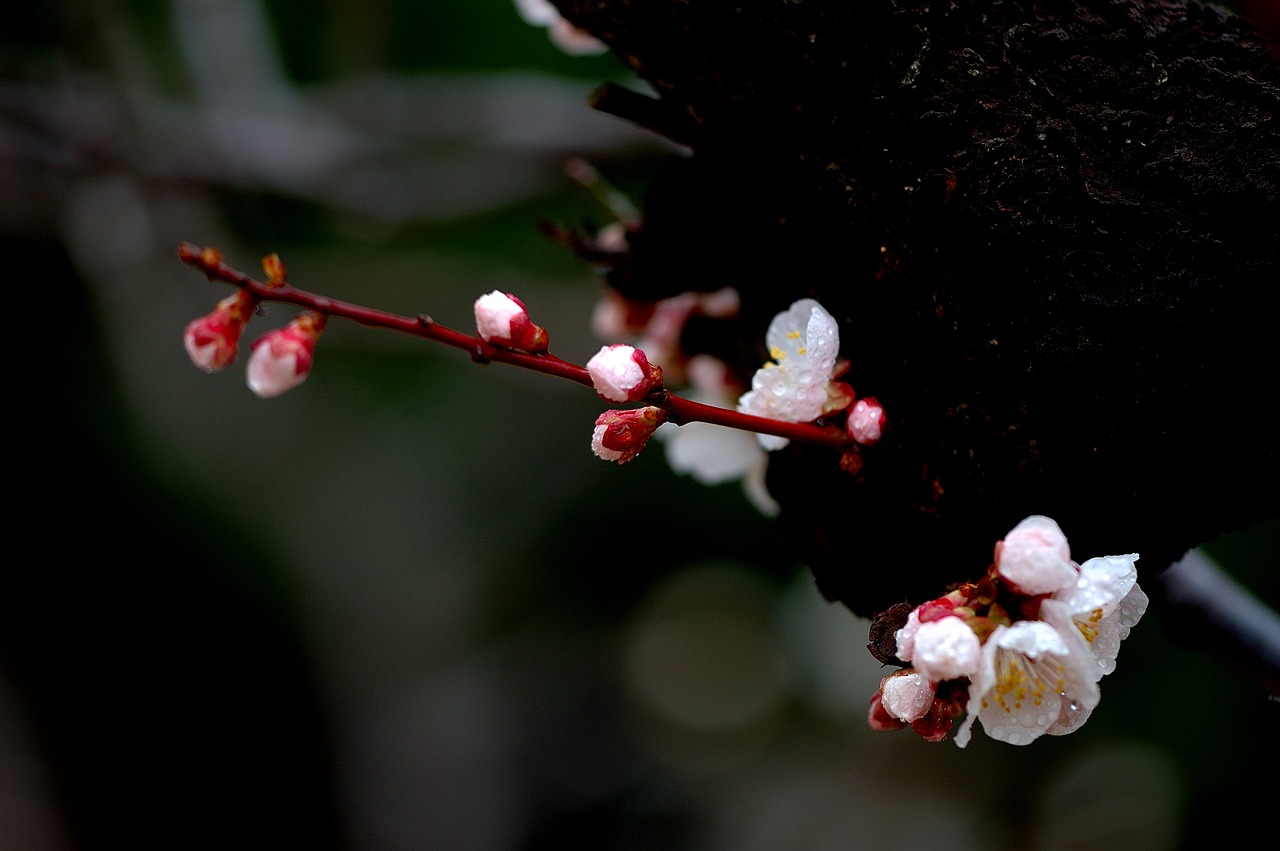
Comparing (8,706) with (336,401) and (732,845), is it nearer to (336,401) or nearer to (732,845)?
(336,401)

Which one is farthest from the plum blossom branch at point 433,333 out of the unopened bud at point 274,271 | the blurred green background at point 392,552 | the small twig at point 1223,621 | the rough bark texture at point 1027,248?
the blurred green background at point 392,552

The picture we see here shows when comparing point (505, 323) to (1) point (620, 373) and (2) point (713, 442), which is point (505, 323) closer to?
(1) point (620, 373)

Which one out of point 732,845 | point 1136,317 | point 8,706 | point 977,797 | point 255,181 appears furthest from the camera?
point 732,845

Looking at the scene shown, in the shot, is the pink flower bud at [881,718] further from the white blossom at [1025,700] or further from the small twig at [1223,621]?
the small twig at [1223,621]

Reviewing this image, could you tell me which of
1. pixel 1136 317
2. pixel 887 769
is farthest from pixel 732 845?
pixel 1136 317

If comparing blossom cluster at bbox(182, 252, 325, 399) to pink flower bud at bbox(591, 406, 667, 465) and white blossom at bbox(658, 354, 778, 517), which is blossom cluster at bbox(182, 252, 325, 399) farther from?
white blossom at bbox(658, 354, 778, 517)

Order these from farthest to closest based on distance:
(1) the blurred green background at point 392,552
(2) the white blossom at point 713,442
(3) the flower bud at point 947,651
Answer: (1) the blurred green background at point 392,552 → (2) the white blossom at point 713,442 → (3) the flower bud at point 947,651

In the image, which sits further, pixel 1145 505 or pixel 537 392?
pixel 537 392

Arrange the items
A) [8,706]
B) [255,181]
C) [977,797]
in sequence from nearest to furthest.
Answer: [255,181] → [8,706] → [977,797]

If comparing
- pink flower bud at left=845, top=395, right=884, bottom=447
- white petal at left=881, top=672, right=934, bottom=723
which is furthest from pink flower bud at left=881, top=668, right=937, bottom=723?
pink flower bud at left=845, top=395, right=884, bottom=447
